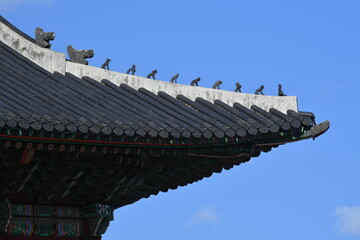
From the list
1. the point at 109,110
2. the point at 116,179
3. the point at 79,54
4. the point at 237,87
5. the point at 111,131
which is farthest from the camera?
the point at 237,87

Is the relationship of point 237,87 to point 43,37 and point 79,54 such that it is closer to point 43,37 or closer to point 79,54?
point 79,54

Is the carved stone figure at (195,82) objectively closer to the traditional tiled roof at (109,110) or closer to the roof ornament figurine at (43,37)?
the traditional tiled roof at (109,110)

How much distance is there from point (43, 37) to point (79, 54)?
620 millimetres

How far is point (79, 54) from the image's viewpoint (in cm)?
1501

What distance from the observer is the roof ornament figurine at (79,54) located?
1495 centimetres

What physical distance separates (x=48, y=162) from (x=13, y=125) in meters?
1.53

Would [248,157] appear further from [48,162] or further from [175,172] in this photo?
[48,162]

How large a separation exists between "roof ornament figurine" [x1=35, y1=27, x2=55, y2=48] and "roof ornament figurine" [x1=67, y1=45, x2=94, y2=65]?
1.36 feet

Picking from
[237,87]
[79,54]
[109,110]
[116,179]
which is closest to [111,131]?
[109,110]

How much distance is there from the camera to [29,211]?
1426cm

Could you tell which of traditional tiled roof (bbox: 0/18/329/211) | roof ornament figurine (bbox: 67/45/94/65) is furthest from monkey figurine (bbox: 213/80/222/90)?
roof ornament figurine (bbox: 67/45/94/65)

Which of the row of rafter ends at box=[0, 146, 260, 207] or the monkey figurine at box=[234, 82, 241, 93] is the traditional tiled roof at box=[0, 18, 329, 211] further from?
the monkey figurine at box=[234, 82, 241, 93]

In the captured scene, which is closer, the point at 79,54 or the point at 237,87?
the point at 79,54

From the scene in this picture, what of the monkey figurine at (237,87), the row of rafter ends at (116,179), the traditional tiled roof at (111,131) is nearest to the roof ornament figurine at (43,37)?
the traditional tiled roof at (111,131)
